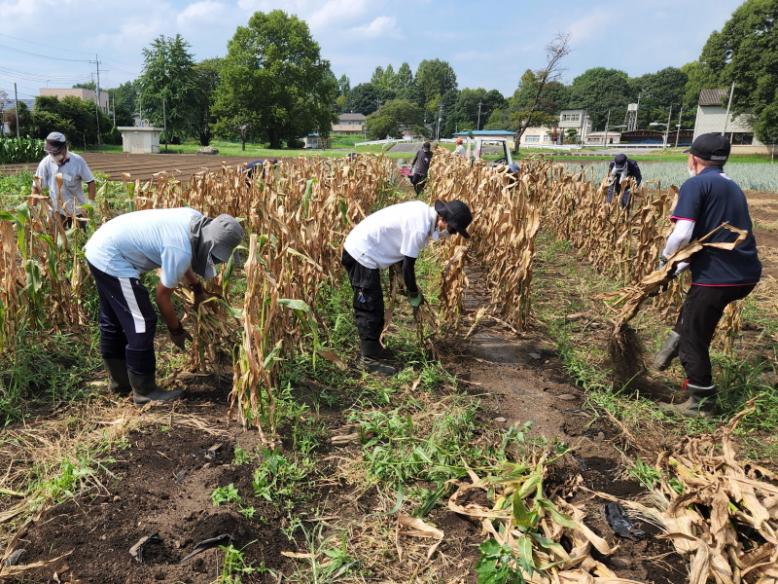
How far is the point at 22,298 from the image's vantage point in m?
3.79

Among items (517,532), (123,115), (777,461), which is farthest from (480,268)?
(123,115)

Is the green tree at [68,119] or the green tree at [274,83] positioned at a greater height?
the green tree at [274,83]

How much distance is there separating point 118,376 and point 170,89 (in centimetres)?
5270

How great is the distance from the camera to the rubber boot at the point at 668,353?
407 centimetres

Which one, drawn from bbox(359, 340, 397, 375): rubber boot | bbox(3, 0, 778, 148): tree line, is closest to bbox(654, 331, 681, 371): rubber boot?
bbox(359, 340, 397, 375): rubber boot

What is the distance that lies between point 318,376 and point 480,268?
4.05 meters

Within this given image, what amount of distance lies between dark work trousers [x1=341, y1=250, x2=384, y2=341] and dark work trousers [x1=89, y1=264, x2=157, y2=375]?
1.50m

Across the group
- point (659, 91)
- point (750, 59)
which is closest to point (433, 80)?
point (659, 91)

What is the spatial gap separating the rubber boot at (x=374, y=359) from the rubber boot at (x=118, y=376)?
172 centimetres

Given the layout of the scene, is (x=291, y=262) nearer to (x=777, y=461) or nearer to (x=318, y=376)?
(x=318, y=376)

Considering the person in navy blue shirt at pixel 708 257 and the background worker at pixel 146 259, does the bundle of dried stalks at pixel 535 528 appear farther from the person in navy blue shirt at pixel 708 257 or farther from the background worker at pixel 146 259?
the background worker at pixel 146 259

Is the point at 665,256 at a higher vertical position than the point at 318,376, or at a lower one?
higher

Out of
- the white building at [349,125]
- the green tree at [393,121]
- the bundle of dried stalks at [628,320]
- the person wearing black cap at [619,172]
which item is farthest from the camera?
the white building at [349,125]

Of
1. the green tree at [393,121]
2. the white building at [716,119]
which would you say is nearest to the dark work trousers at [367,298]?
the white building at [716,119]
